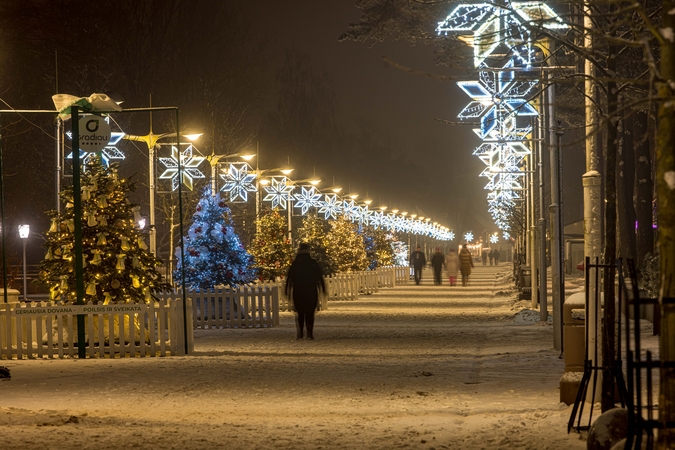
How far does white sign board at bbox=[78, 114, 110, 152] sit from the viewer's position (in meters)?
17.3

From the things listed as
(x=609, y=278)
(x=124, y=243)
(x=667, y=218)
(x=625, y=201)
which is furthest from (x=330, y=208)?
(x=667, y=218)

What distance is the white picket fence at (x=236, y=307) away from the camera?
23.4 metres

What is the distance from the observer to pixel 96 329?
17000 mm

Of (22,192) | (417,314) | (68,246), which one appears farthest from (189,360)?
(22,192)

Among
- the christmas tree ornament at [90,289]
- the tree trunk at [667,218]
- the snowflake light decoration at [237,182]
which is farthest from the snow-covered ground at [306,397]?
the snowflake light decoration at [237,182]

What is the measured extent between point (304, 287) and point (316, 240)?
62.0 ft

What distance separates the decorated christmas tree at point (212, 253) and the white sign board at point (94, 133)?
9043mm

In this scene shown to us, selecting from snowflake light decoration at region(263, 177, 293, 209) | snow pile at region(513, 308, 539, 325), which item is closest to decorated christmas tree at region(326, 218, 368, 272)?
snowflake light decoration at region(263, 177, 293, 209)

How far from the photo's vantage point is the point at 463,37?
15094mm

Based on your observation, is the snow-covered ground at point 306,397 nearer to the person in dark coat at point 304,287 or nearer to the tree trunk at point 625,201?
the person in dark coat at point 304,287

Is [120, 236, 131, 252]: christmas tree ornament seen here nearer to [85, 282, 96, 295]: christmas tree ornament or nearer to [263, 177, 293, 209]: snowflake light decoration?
[85, 282, 96, 295]: christmas tree ornament

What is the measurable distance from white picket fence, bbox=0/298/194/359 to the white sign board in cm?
269

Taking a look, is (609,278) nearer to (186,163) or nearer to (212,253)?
(212,253)

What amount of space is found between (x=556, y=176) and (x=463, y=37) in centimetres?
264
